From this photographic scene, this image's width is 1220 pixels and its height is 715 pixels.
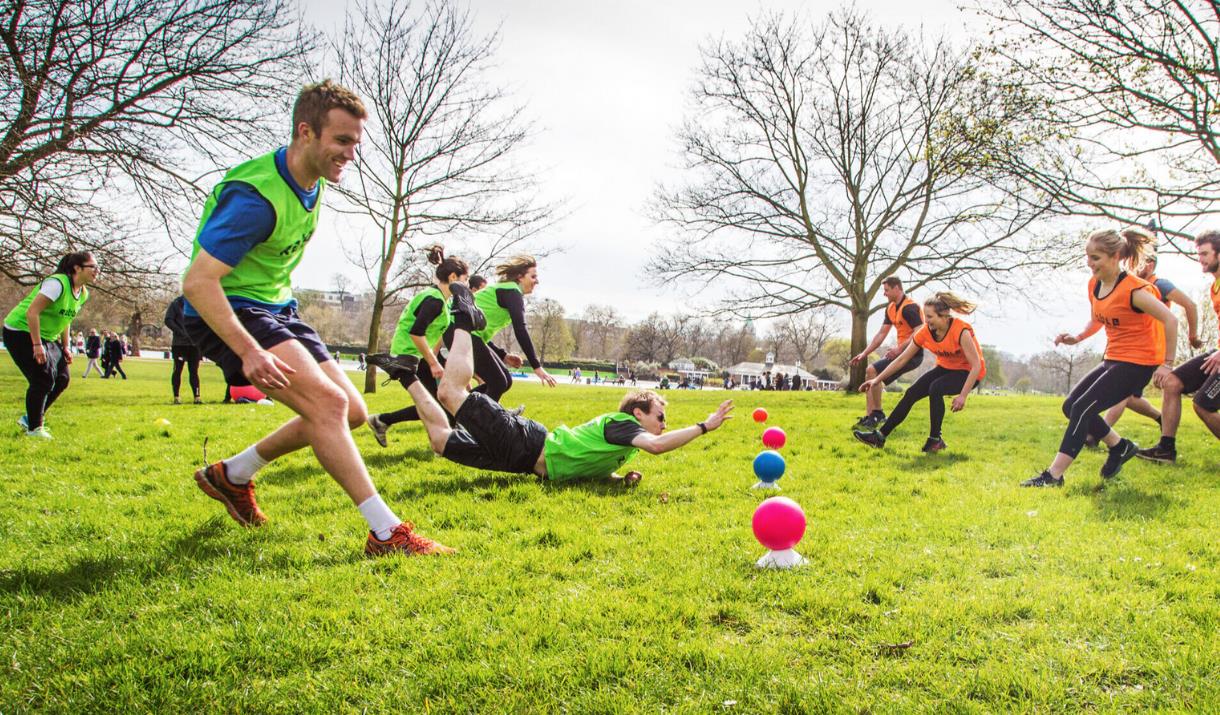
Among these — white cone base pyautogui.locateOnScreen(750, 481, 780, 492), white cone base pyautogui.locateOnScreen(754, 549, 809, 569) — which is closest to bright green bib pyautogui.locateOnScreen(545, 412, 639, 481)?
white cone base pyautogui.locateOnScreen(750, 481, 780, 492)

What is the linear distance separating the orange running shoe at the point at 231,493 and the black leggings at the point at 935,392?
6637mm

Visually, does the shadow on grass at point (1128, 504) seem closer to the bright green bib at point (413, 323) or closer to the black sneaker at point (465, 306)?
the black sneaker at point (465, 306)

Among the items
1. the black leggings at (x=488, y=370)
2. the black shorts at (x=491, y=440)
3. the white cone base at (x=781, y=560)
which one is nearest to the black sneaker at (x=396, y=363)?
the black leggings at (x=488, y=370)

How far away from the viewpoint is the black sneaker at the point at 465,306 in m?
6.19

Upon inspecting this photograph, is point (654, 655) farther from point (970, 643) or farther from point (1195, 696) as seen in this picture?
point (1195, 696)

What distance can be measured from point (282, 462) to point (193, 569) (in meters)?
2.98

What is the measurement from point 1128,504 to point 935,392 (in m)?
2.81

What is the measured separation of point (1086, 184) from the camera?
1246cm

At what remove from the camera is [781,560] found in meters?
3.29

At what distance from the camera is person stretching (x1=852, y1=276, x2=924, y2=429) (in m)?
8.89

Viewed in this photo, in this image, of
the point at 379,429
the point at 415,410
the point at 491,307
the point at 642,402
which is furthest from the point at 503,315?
the point at 642,402

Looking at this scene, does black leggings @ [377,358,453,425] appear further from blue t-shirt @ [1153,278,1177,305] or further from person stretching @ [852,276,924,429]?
blue t-shirt @ [1153,278,1177,305]

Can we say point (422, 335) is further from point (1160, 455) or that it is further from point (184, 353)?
point (184, 353)

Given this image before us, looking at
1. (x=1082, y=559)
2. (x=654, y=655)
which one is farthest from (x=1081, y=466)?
(x=654, y=655)
